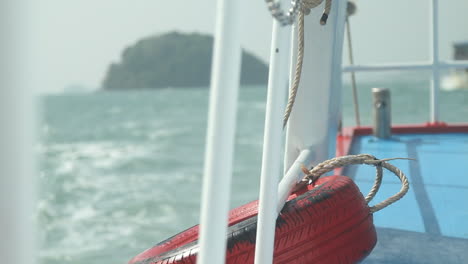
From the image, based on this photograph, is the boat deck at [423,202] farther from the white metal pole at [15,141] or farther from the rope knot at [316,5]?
the white metal pole at [15,141]

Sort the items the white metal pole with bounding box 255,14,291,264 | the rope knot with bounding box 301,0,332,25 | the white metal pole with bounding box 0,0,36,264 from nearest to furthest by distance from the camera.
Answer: the white metal pole with bounding box 0,0,36,264, the white metal pole with bounding box 255,14,291,264, the rope knot with bounding box 301,0,332,25

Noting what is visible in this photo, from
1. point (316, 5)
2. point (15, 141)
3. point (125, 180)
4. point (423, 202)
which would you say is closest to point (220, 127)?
point (15, 141)

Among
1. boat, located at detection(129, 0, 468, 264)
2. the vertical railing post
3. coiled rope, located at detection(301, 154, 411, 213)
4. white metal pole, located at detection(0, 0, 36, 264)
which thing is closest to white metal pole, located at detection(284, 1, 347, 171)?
boat, located at detection(129, 0, 468, 264)

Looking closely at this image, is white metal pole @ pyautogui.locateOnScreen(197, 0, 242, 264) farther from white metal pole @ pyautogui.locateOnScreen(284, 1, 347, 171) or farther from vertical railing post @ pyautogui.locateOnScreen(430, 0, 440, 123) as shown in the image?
vertical railing post @ pyautogui.locateOnScreen(430, 0, 440, 123)

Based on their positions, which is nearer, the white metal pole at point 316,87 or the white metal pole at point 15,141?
the white metal pole at point 15,141

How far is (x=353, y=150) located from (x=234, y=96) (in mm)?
2398

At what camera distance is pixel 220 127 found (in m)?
0.49

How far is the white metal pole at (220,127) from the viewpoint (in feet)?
1.58

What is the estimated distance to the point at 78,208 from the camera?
1028 centimetres

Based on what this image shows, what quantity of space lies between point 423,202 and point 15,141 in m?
1.91

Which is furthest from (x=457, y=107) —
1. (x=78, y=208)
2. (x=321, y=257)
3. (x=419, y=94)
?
(x=321, y=257)

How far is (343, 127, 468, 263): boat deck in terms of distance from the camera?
4.69ft

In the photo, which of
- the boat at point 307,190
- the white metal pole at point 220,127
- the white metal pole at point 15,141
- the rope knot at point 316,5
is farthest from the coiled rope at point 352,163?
the white metal pole at point 15,141

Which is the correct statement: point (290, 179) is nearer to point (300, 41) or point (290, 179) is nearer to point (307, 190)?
point (307, 190)
